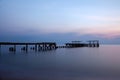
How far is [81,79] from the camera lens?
1496 centimetres

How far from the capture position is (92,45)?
86188mm

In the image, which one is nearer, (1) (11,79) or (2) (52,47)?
(1) (11,79)

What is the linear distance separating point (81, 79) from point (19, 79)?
3.96 meters

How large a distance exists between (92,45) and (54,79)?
7262 centimetres

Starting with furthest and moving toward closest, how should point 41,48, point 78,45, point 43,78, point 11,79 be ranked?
point 78,45 → point 41,48 → point 43,78 → point 11,79

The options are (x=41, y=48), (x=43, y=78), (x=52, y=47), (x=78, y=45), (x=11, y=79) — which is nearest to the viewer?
(x=11, y=79)

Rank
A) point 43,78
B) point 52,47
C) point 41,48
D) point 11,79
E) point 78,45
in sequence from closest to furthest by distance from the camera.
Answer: point 11,79, point 43,78, point 41,48, point 52,47, point 78,45

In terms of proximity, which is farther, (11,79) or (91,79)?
(91,79)

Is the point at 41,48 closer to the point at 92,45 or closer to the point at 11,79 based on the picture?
→ the point at 92,45

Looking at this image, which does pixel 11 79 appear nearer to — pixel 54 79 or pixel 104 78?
pixel 54 79

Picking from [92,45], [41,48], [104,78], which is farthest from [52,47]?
[104,78]

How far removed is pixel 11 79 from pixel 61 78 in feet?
10.5

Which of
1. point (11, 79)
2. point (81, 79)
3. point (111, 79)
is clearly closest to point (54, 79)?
point (81, 79)

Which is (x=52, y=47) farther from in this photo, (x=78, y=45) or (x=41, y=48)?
(x=78, y=45)
